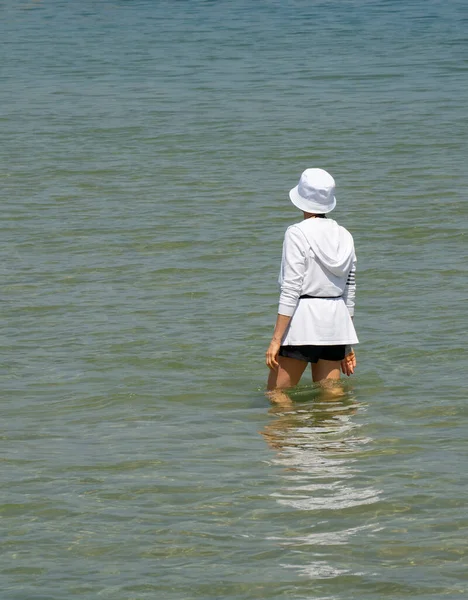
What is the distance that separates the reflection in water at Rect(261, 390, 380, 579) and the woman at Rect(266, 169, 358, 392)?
0.42 metres

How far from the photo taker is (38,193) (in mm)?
16969

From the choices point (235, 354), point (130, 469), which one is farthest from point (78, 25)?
point (130, 469)

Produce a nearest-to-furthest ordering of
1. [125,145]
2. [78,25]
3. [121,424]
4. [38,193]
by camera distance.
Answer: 1. [121,424]
2. [38,193]
3. [125,145]
4. [78,25]

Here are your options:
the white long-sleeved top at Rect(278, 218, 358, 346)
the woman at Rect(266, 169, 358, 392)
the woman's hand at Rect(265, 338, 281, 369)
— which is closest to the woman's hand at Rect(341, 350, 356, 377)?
the woman at Rect(266, 169, 358, 392)

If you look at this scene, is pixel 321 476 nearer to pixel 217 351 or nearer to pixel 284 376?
pixel 284 376

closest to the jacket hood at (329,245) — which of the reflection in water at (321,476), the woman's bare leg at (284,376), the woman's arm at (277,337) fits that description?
the woman's arm at (277,337)

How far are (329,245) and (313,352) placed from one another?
727mm

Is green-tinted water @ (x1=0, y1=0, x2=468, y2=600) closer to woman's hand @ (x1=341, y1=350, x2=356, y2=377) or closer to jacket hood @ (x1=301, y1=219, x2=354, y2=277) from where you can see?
woman's hand @ (x1=341, y1=350, x2=356, y2=377)

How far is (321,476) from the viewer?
776 cm

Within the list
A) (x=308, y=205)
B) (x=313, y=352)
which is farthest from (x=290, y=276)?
(x=313, y=352)

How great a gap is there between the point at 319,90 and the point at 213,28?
43.3ft

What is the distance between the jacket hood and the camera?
27.3ft

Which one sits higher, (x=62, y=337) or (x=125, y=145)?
(x=125, y=145)

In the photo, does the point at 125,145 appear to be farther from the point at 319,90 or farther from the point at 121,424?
the point at 121,424
